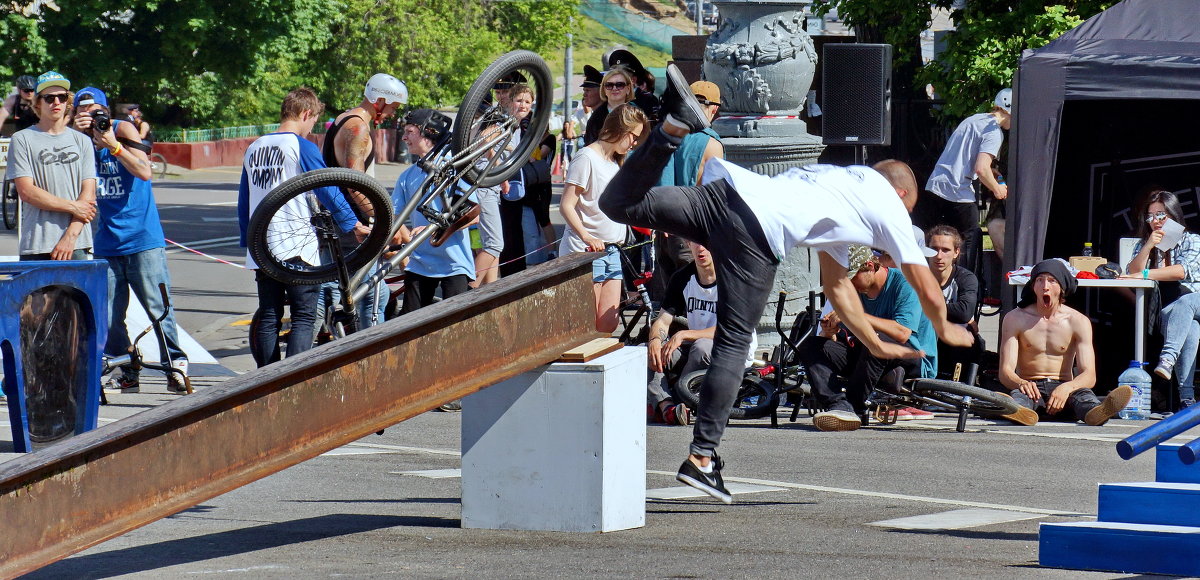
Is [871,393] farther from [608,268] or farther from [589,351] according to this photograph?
[589,351]

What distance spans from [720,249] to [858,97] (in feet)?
26.3

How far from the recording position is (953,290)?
10469 millimetres

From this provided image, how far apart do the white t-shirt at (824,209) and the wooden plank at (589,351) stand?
30.2 inches

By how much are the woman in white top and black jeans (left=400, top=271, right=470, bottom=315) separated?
668mm

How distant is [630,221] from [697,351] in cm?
337

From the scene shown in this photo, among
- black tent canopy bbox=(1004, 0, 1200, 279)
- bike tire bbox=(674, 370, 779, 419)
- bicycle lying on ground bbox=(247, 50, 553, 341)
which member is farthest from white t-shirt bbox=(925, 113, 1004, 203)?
bicycle lying on ground bbox=(247, 50, 553, 341)

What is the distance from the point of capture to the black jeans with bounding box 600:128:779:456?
6266 millimetres

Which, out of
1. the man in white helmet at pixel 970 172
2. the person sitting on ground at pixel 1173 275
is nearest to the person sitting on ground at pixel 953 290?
the person sitting on ground at pixel 1173 275

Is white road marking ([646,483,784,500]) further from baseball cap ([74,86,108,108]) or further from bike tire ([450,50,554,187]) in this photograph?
baseball cap ([74,86,108,108])

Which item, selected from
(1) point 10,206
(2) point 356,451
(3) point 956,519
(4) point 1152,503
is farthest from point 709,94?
(1) point 10,206

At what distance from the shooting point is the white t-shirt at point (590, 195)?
966cm

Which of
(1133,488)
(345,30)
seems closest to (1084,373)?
(1133,488)

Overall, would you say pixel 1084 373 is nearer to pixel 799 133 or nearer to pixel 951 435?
pixel 951 435

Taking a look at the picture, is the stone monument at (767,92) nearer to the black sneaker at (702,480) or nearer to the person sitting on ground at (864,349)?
the person sitting on ground at (864,349)
